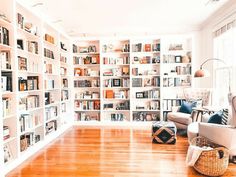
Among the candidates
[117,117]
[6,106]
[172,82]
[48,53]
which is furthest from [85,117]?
[6,106]

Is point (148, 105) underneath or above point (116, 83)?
underneath

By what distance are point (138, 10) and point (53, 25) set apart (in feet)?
6.24

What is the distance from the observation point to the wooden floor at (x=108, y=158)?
2.89 m

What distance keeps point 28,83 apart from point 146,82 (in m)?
3.17

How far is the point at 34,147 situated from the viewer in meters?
3.79

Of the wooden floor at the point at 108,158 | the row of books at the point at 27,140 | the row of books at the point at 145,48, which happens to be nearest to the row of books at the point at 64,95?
the wooden floor at the point at 108,158

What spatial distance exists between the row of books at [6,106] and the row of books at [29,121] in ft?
1.27

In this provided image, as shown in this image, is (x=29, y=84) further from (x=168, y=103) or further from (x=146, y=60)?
(x=168, y=103)

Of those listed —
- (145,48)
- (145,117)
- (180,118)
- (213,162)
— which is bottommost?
(213,162)

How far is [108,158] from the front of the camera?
3.43 m

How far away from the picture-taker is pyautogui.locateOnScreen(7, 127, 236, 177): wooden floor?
9.50 ft

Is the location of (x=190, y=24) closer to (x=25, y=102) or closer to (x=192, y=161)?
(x=192, y=161)

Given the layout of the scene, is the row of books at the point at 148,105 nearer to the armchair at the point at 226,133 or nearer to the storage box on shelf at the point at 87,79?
the storage box on shelf at the point at 87,79

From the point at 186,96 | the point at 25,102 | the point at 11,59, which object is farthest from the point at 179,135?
the point at 11,59
